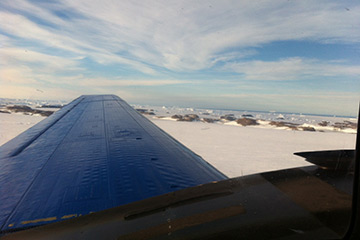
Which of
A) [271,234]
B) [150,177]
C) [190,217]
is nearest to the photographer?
[271,234]

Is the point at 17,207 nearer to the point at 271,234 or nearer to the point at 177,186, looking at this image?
the point at 177,186

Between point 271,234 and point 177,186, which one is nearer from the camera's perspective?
point 271,234

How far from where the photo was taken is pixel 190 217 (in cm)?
75

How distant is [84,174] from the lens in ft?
5.27

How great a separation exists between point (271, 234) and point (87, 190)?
1.19m

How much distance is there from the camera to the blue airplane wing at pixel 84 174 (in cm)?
117

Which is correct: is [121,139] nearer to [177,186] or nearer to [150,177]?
[150,177]

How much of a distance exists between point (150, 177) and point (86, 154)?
36.1 inches

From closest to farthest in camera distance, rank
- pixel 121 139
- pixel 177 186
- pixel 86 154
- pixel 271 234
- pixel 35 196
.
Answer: pixel 271 234 < pixel 35 196 < pixel 177 186 < pixel 86 154 < pixel 121 139

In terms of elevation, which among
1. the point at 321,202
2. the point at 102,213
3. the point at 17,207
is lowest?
the point at 17,207

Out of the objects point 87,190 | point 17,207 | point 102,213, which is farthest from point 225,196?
point 17,207

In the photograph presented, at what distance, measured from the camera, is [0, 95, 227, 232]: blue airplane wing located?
1.17 metres

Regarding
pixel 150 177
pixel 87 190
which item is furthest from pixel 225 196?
pixel 87 190

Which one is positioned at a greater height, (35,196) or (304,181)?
(304,181)
